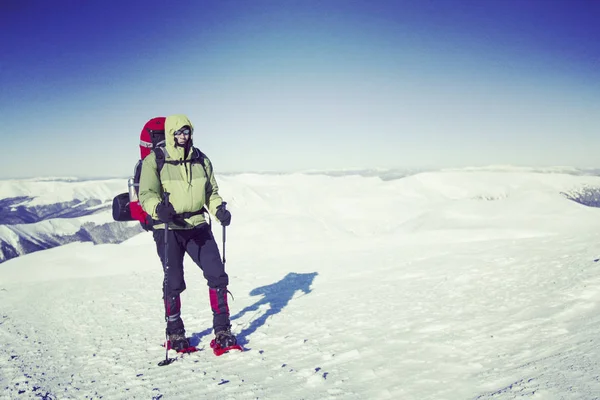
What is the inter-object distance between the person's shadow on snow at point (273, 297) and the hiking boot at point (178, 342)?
0.45 meters

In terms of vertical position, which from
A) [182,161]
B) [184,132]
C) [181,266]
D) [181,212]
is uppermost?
[184,132]

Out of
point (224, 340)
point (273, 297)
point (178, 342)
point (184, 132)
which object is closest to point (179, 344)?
point (178, 342)

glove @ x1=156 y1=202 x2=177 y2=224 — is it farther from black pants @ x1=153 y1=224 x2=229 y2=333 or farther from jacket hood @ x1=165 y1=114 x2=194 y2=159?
jacket hood @ x1=165 y1=114 x2=194 y2=159

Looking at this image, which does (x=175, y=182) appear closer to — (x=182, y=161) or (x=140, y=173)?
(x=182, y=161)

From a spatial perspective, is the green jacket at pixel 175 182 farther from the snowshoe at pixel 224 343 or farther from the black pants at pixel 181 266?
the snowshoe at pixel 224 343

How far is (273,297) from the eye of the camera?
8.16 meters

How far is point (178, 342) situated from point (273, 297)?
10.8 ft

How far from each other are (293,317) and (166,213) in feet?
10.3

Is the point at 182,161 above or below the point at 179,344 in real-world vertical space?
above

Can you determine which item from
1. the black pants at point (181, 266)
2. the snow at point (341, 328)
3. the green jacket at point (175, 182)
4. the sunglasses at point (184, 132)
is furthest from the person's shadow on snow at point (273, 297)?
the sunglasses at point (184, 132)

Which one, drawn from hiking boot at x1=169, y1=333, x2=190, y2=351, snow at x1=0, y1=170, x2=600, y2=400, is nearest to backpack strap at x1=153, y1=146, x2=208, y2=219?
hiking boot at x1=169, y1=333, x2=190, y2=351

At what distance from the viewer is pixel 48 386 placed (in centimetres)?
414

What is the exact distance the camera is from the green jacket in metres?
4.83

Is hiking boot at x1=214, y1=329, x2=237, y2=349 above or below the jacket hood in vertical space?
below
